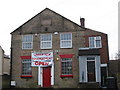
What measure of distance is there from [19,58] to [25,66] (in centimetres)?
129

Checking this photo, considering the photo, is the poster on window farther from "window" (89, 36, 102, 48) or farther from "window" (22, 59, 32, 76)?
"window" (89, 36, 102, 48)

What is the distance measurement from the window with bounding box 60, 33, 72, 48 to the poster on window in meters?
1.82

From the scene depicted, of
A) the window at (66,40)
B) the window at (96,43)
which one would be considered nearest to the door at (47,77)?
the window at (66,40)

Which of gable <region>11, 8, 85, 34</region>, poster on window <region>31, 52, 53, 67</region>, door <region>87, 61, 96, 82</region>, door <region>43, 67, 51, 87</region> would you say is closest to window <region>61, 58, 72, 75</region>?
poster on window <region>31, 52, 53, 67</region>

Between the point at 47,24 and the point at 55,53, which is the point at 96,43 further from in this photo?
the point at 47,24

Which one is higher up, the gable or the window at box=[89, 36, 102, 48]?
the gable

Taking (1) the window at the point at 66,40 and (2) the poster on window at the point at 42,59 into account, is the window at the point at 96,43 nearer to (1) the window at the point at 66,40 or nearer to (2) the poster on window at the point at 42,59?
(1) the window at the point at 66,40

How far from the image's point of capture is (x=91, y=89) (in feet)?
62.1

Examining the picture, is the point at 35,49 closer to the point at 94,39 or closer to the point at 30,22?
the point at 30,22

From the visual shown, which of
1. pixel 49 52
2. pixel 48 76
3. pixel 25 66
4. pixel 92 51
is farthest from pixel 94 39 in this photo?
pixel 25 66

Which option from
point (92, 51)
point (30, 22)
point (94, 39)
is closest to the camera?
point (92, 51)

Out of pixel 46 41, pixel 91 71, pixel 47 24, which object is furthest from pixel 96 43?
pixel 47 24

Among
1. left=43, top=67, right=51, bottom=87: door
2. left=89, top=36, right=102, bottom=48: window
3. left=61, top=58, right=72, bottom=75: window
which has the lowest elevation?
left=43, top=67, right=51, bottom=87: door

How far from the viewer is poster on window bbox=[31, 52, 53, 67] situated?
71.2ft
